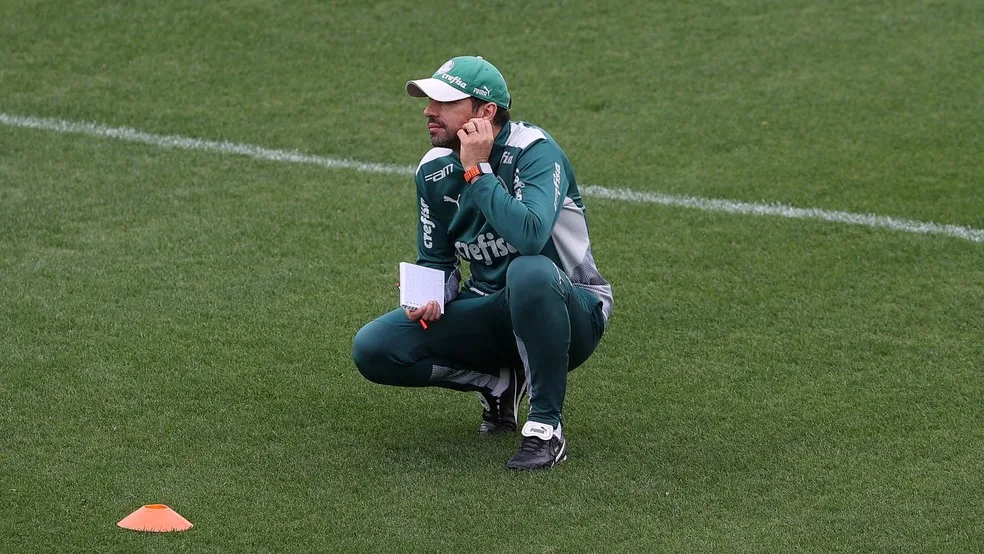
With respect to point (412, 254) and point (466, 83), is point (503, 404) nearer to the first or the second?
point (466, 83)

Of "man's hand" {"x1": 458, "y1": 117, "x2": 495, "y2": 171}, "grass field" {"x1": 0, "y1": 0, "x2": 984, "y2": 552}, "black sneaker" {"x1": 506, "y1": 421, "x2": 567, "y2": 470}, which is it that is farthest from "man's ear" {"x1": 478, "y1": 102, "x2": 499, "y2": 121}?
"grass field" {"x1": 0, "y1": 0, "x2": 984, "y2": 552}

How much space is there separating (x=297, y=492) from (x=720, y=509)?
4.38ft

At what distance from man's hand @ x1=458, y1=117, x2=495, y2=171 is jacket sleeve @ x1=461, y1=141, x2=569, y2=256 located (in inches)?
3.2

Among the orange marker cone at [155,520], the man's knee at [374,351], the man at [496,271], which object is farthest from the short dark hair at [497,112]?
the orange marker cone at [155,520]

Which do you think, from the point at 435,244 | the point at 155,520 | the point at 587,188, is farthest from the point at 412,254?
the point at 155,520

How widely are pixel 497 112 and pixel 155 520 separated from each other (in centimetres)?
175

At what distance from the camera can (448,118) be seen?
4902 mm

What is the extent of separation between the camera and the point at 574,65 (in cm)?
997

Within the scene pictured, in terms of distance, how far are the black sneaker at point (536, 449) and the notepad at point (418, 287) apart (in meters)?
0.52

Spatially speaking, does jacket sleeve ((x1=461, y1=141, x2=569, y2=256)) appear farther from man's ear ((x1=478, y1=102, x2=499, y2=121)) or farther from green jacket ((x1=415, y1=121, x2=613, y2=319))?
man's ear ((x1=478, y1=102, x2=499, y2=121))

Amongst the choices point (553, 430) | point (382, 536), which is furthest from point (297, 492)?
point (553, 430)

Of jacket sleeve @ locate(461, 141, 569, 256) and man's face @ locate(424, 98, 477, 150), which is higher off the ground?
man's face @ locate(424, 98, 477, 150)

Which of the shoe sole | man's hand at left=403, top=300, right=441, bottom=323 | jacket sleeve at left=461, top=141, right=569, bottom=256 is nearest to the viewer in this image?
jacket sleeve at left=461, top=141, right=569, bottom=256

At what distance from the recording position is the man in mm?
4727
